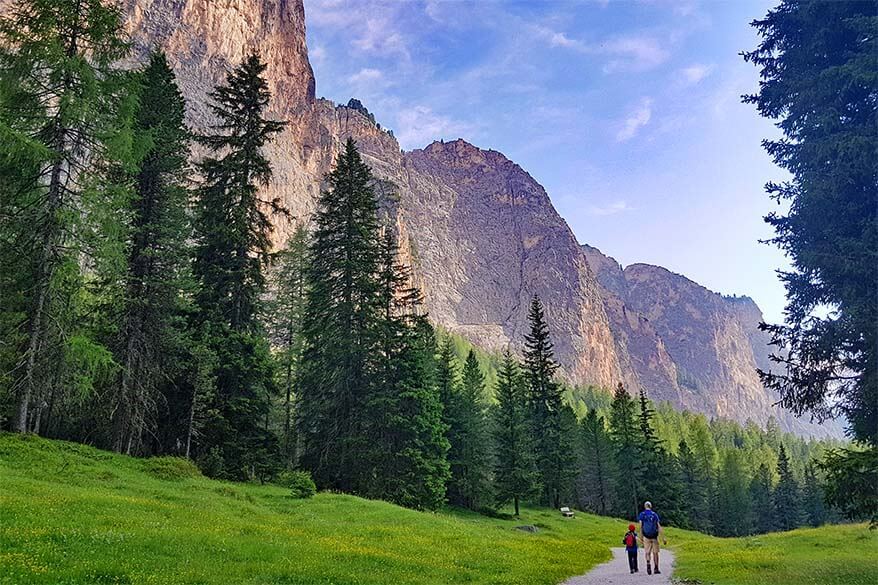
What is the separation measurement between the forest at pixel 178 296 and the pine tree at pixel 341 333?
0.12 metres

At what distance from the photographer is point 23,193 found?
22.6m

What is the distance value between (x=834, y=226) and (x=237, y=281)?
1077 inches

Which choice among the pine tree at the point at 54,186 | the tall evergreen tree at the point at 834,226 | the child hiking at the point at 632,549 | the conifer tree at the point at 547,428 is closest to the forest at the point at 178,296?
the pine tree at the point at 54,186

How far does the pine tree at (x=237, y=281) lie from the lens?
29.4 m

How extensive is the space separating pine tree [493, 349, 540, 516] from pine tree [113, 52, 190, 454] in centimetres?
3244

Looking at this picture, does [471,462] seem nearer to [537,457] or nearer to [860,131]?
[537,457]

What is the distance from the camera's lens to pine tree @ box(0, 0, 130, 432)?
854 inches

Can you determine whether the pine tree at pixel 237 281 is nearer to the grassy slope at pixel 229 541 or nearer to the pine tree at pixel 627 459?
the grassy slope at pixel 229 541

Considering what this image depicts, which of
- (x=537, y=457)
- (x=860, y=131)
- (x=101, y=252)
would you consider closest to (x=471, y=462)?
(x=537, y=457)

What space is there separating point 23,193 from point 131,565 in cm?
1825

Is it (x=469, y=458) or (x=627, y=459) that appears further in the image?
(x=627, y=459)

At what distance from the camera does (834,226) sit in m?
16.0

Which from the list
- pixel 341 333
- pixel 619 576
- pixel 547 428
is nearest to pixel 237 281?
pixel 341 333

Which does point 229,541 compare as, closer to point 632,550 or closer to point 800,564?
point 632,550
